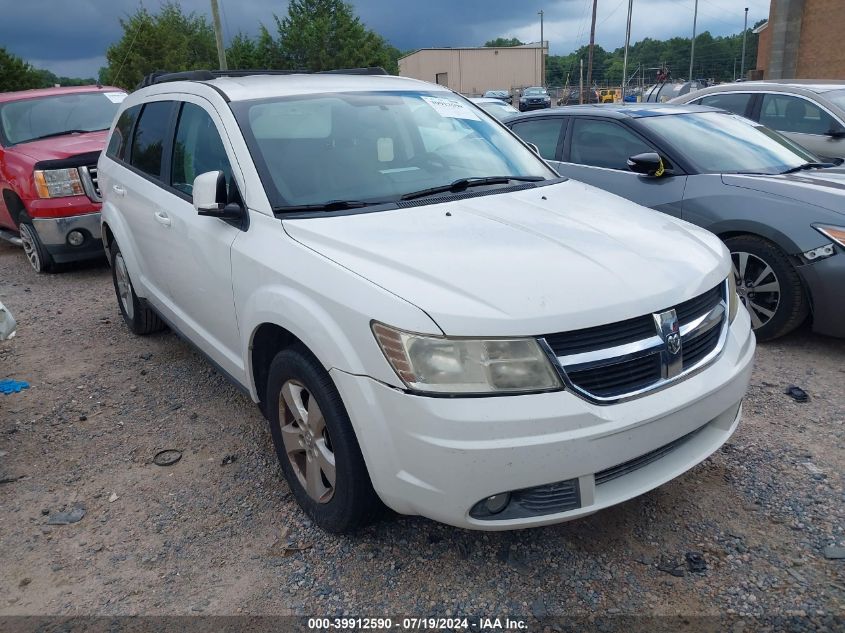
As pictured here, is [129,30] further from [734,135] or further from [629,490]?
[629,490]

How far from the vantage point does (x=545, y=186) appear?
11.2ft

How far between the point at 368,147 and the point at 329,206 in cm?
54

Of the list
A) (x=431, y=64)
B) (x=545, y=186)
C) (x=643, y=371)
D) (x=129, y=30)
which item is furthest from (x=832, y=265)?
(x=431, y=64)

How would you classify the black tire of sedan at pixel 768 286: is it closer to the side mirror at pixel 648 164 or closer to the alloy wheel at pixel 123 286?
the side mirror at pixel 648 164

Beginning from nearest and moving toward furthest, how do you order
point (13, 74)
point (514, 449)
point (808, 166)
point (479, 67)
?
point (514, 449), point (808, 166), point (13, 74), point (479, 67)

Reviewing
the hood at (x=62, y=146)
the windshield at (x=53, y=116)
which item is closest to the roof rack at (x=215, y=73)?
the hood at (x=62, y=146)

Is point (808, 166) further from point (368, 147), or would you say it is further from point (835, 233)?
point (368, 147)

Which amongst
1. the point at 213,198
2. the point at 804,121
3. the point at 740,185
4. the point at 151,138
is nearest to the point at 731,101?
the point at 804,121

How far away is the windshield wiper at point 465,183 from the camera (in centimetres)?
304

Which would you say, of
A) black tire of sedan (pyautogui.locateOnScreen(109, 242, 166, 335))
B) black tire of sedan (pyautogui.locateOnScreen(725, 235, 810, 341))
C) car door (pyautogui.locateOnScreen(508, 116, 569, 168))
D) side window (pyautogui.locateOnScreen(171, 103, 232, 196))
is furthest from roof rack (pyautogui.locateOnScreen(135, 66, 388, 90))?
black tire of sedan (pyautogui.locateOnScreen(725, 235, 810, 341))

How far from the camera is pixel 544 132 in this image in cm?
618

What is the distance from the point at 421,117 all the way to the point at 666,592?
2.55m

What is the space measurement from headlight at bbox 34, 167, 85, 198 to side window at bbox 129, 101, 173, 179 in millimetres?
2546

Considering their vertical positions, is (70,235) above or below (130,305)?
above
